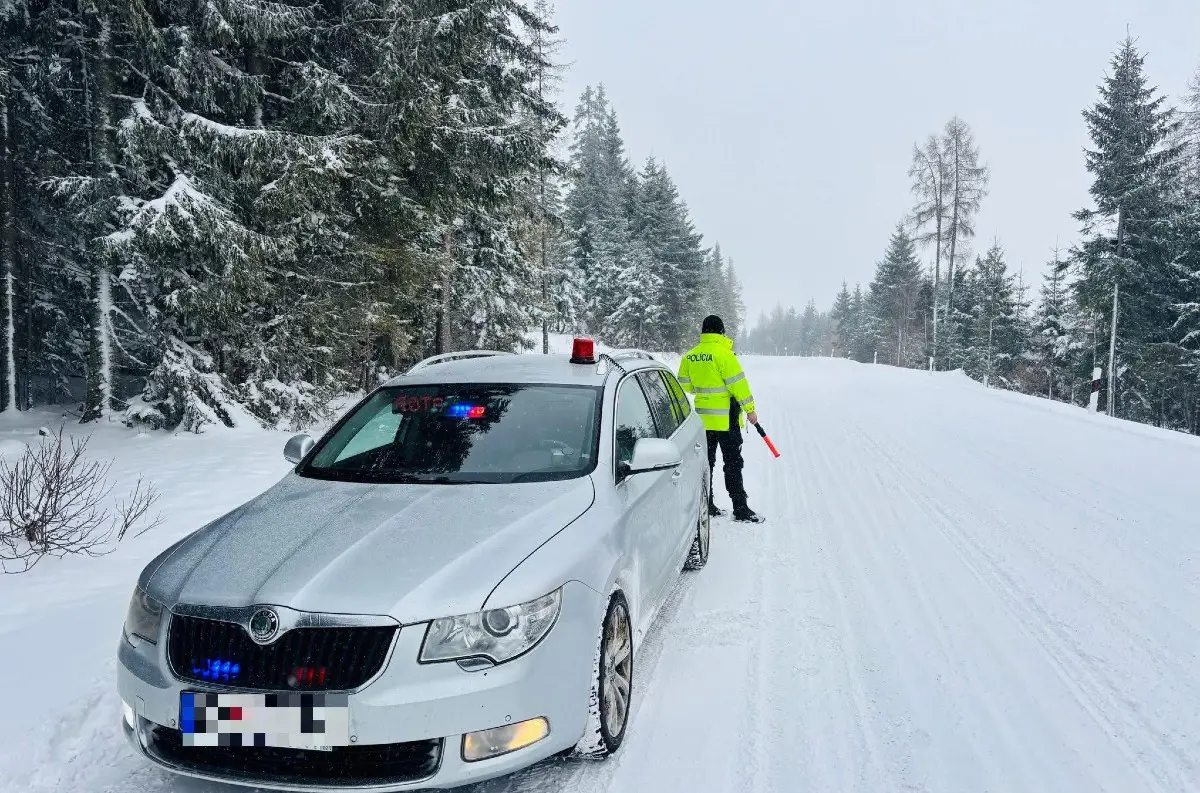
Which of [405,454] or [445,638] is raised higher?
[405,454]

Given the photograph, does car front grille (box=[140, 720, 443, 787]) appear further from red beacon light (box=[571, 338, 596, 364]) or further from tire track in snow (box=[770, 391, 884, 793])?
red beacon light (box=[571, 338, 596, 364])

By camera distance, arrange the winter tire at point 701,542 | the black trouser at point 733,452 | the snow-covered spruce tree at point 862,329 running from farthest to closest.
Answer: the snow-covered spruce tree at point 862,329 < the black trouser at point 733,452 < the winter tire at point 701,542

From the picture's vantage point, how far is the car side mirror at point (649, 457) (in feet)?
11.3

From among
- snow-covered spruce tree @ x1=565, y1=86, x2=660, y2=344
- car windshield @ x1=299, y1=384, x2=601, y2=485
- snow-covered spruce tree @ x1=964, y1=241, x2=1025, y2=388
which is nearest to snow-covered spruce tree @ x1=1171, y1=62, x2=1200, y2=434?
snow-covered spruce tree @ x1=964, y1=241, x2=1025, y2=388

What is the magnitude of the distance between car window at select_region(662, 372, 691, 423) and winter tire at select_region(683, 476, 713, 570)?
1.95 feet

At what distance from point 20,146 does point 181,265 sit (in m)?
7.34

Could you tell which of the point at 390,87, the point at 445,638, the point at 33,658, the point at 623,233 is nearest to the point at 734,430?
the point at 445,638

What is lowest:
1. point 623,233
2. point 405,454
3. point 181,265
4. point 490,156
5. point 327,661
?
point 327,661

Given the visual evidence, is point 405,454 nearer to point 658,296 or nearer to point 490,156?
point 490,156

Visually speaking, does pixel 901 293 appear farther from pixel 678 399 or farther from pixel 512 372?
pixel 512 372

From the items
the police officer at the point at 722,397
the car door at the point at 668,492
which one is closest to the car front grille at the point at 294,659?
the car door at the point at 668,492

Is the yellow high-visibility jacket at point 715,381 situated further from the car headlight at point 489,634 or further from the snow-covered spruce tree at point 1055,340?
the snow-covered spruce tree at point 1055,340

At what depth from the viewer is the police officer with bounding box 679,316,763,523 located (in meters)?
6.59

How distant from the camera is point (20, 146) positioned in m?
14.0
